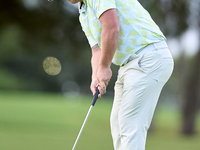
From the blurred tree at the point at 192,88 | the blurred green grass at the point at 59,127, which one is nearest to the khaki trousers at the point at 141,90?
the blurred green grass at the point at 59,127

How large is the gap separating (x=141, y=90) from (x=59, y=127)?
26.4 feet

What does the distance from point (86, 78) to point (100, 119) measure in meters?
10.9

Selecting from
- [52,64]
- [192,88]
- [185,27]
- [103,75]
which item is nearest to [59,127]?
[192,88]

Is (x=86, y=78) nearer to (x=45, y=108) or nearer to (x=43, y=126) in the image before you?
(x=45, y=108)

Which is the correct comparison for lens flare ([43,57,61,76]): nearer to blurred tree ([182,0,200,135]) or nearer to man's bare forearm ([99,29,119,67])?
blurred tree ([182,0,200,135])

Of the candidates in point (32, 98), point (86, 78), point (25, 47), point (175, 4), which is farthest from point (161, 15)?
point (86, 78)

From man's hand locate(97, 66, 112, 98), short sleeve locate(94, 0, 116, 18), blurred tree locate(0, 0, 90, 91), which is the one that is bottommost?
blurred tree locate(0, 0, 90, 91)

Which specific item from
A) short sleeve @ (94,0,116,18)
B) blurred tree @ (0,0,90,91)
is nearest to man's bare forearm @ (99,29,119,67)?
short sleeve @ (94,0,116,18)

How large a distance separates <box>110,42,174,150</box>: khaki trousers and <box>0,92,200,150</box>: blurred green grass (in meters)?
3.54

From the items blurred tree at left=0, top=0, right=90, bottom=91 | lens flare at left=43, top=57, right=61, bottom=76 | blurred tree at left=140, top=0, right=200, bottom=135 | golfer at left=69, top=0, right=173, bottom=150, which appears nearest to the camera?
golfer at left=69, top=0, right=173, bottom=150

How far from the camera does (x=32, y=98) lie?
14.5 meters

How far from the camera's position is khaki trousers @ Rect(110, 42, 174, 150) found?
252 cm

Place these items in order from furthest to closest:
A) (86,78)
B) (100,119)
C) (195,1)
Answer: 1. (86,78)
2. (100,119)
3. (195,1)

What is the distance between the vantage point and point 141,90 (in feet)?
8.23
